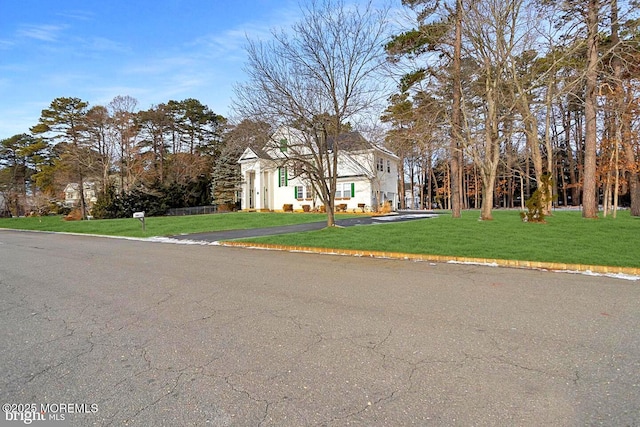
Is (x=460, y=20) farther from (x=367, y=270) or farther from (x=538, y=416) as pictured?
(x=538, y=416)

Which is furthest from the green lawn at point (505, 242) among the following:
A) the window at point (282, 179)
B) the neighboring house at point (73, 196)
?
the neighboring house at point (73, 196)

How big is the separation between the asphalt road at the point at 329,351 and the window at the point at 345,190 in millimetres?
24885

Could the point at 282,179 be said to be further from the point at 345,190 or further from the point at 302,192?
the point at 345,190

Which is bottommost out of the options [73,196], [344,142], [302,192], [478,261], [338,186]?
[478,261]

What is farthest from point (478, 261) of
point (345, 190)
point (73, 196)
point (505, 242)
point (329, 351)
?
point (73, 196)

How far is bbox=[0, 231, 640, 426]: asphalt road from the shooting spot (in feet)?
7.66

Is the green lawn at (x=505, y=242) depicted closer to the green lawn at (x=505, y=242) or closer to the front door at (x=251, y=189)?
the green lawn at (x=505, y=242)

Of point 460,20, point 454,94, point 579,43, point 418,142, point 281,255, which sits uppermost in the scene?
point 460,20

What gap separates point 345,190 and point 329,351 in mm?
28327

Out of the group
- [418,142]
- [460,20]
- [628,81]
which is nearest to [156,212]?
[418,142]

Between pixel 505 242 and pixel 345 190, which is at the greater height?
pixel 345 190

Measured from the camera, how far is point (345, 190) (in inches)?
1232

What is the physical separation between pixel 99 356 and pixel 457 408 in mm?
3081

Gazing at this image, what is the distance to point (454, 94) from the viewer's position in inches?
720
